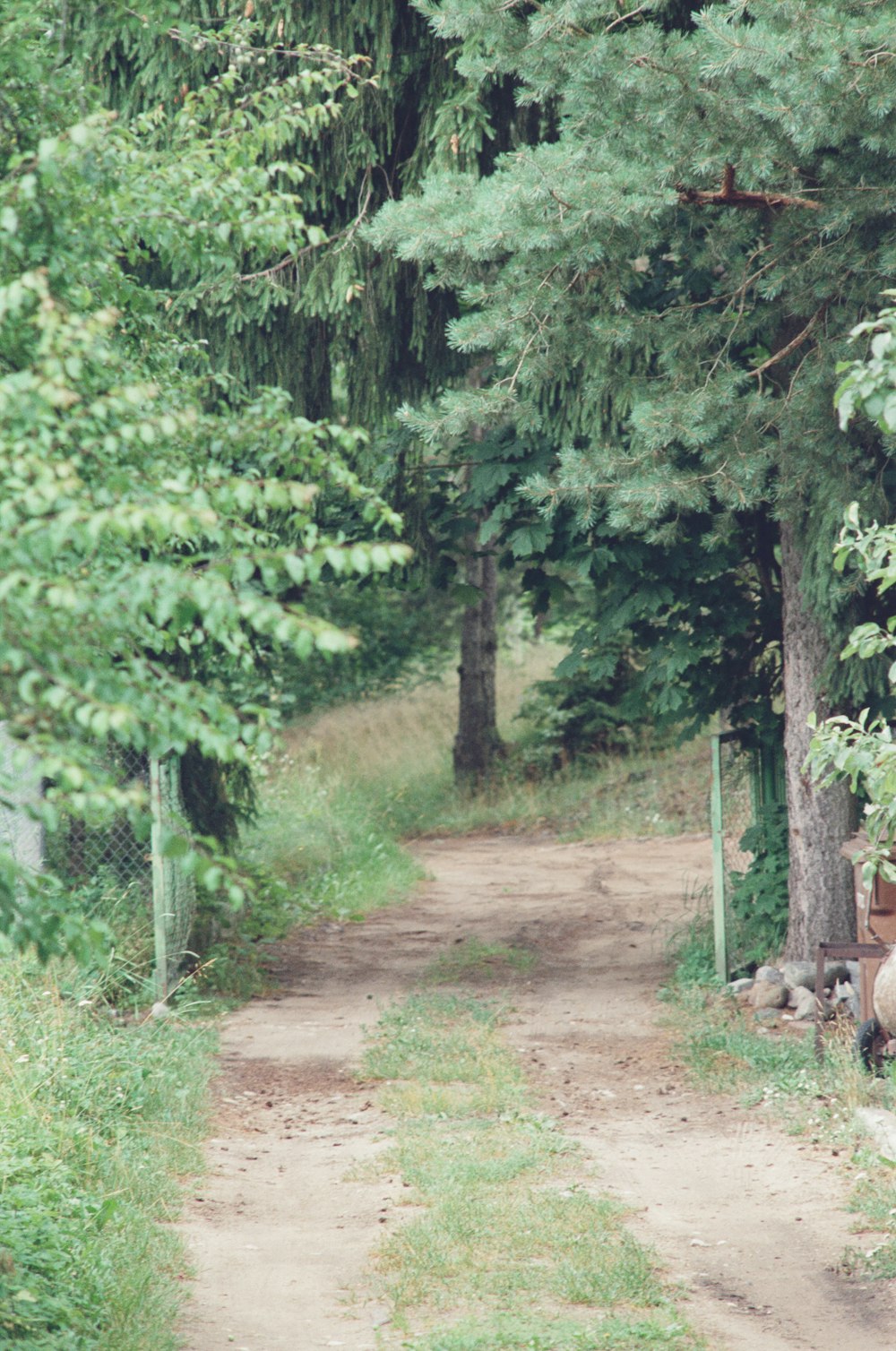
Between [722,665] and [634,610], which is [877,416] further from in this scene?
[722,665]

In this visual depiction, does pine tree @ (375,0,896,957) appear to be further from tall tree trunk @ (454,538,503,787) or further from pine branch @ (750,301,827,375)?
tall tree trunk @ (454,538,503,787)

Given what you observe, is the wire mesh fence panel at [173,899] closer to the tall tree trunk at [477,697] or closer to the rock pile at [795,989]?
the rock pile at [795,989]

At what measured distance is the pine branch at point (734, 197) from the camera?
708 cm

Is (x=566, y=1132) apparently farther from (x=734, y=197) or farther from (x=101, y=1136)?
(x=734, y=197)

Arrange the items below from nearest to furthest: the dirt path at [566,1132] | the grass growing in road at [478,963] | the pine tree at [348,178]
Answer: the dirt path at [566,1132] < the pine tree at [348,178] < the grass growing in road at [478,963]

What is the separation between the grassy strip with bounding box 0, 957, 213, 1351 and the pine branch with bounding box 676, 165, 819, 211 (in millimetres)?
5161

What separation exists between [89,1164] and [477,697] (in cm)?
1380

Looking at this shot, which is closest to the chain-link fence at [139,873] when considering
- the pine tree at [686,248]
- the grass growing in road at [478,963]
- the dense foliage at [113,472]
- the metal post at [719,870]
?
the grass growing in road at [478,963]

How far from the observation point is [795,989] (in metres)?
8.54

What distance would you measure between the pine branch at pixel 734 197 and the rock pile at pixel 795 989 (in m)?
4.33

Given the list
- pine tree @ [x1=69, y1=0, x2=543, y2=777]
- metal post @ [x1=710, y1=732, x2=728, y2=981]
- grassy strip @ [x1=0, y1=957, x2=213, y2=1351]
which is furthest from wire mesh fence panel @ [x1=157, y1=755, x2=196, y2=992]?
metal post @ [x1=710, y1=732, x2=728, y2=981]

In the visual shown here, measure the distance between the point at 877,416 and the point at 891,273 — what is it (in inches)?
132

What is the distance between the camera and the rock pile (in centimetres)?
830

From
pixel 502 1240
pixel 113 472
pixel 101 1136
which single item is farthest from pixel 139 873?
pixel 113 472
